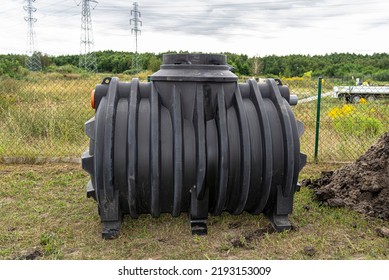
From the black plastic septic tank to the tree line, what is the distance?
25.4 metres

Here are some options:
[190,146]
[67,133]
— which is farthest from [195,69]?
[67,133]

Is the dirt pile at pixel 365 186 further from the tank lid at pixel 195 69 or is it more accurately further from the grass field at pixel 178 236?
the tank lid at pixel 195 69

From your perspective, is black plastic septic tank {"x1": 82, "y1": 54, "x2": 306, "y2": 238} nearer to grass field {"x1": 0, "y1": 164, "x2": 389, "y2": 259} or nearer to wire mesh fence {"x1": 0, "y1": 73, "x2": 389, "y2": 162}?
grass field {"x1": 0, "y1": 164, "x2": 389, "y2": 259}

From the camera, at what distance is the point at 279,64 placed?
3816 cm

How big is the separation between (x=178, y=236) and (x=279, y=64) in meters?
36.0

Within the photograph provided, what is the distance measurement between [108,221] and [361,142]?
234 inches

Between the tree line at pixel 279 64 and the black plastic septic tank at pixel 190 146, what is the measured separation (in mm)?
25417

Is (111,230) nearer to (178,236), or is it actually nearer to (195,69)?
(178,236)

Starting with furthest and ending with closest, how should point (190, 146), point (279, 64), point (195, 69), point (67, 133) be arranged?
point (279, 64)
point (67, 133)
point (195, 69)
point (190, 146)

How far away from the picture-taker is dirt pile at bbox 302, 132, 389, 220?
15.1 feet

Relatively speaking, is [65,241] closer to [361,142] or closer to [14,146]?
[14,146]

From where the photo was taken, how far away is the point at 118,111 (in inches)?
155

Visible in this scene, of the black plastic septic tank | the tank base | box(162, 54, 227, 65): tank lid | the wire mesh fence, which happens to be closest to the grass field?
the tank base
